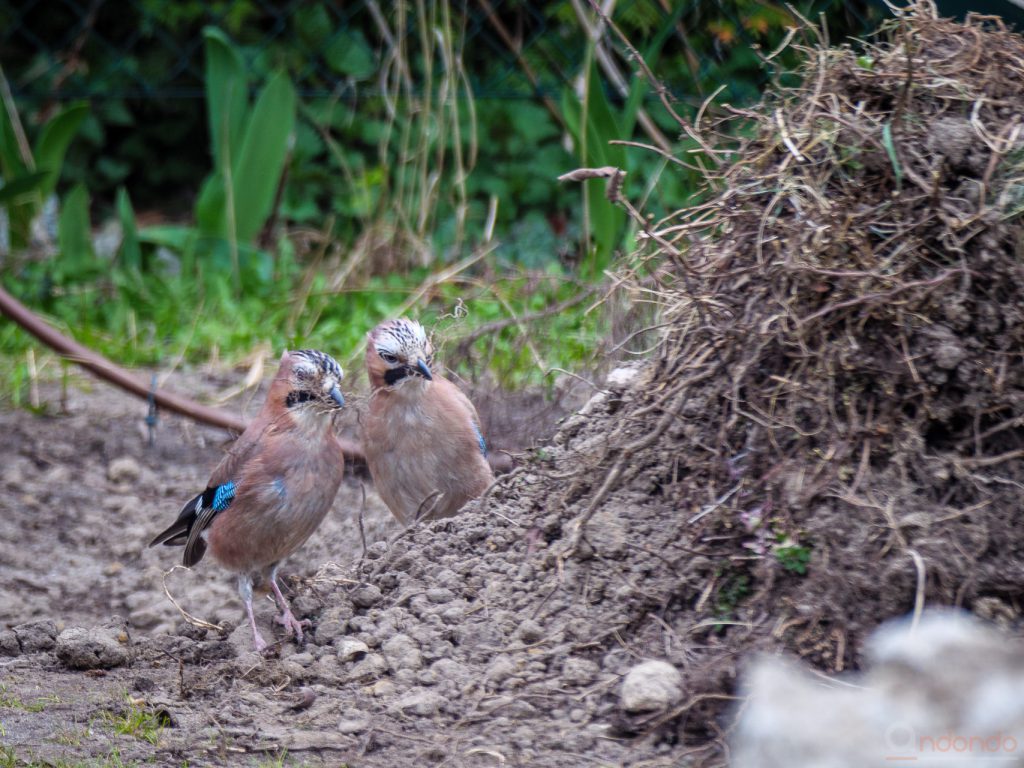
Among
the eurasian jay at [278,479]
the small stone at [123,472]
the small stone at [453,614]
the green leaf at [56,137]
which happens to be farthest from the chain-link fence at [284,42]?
the small stone at [453,614]

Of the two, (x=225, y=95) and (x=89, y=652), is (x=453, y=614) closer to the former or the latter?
(x=89, y=652)

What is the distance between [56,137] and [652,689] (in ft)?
20.6

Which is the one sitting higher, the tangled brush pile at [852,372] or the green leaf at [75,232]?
the tangled brush pile at [852,372]

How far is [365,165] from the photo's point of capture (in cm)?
948

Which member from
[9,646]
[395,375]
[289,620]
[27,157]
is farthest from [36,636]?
[27,157]

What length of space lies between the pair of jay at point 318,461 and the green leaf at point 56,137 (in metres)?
3.95

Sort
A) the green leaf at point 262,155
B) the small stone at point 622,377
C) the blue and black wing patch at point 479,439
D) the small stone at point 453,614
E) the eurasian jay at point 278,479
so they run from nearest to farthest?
1. the small stone at point 453,614
2. the small stone at point 622,377
3. the eurasian jay at point 278,479
4. the blue and black wing patch at point 479,439
5. the green leaf at point 262,155

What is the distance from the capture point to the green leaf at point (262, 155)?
761cm

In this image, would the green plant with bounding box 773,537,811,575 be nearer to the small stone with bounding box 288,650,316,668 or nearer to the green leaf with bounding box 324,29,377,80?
the small stone with bounding box 288,650,316,668

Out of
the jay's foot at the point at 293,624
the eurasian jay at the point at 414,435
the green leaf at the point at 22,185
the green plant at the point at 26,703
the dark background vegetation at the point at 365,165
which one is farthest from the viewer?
the green leaf at the point at 22,185

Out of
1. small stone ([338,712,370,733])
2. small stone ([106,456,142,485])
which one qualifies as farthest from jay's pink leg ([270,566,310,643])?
small stone ([106,456,142,485])

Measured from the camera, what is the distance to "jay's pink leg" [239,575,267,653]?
384cm

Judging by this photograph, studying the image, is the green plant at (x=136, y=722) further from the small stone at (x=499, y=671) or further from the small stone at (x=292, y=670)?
the small stone at (x=499, y=671)

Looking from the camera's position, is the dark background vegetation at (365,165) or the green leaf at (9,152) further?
the green leaf at (9,152)
